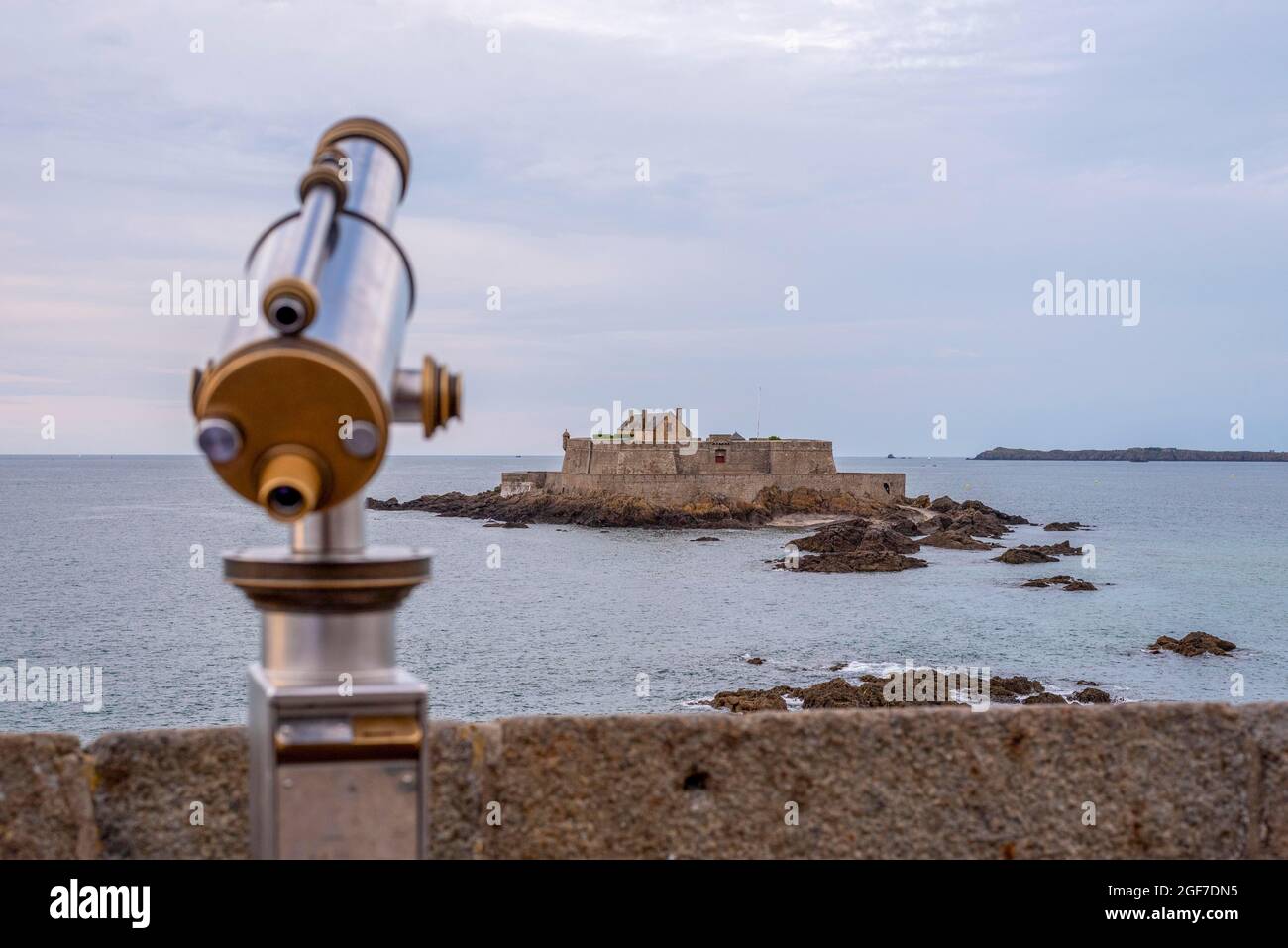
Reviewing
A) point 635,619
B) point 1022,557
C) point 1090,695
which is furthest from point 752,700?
point 1022,557

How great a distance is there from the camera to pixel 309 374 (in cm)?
188

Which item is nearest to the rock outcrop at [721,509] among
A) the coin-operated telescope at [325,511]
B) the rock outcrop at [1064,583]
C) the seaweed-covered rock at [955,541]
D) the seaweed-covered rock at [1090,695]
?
the seaweed-covered rock at [955,541]

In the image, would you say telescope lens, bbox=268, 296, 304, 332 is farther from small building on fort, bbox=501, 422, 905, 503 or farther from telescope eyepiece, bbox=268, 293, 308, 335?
small building on fort, bbox=501, 422, 905, 503

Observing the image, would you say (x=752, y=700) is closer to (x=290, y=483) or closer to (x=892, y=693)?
(x=892, y=693)

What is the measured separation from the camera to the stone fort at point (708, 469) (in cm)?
7881

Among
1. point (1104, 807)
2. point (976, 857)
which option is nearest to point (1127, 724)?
point (1104, 807)

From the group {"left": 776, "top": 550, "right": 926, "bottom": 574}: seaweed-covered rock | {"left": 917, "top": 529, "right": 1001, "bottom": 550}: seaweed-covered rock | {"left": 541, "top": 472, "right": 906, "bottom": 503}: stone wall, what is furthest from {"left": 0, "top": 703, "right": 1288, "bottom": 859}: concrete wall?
{"left": 541, "top": 472, "right": 906, "bottom": 503}: stone wall

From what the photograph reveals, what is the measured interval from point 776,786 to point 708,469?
77780 millimetres

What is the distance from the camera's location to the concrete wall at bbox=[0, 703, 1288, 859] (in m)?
3.01

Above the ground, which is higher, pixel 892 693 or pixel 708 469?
pixel 708 469

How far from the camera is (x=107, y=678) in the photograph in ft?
113

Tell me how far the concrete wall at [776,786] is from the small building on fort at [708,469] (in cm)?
7459

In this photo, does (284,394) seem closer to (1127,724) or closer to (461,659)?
Result: (1127,724)

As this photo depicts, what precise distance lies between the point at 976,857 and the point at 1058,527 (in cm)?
8615
